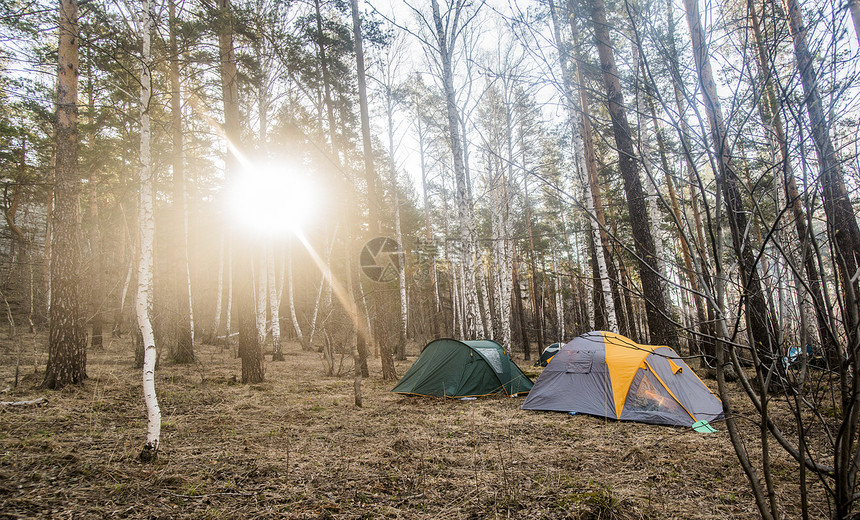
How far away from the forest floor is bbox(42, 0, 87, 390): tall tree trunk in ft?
1.58

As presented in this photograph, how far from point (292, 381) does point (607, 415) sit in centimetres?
634

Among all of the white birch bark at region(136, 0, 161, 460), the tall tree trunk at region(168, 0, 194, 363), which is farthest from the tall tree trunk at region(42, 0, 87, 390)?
the white birch bark at region(136, 0, 161, 460)

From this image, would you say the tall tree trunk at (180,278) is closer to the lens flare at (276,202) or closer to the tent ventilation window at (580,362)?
the lens flare at (276,202)

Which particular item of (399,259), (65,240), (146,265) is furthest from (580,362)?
(399,259)

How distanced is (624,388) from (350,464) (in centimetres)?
407

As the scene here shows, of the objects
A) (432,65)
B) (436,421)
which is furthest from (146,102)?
(432,65)

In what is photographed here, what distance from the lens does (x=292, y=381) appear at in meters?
8.63

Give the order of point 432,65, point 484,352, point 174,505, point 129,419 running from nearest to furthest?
point 174,505 → point 129,419 → point 484,352 → point 432,65

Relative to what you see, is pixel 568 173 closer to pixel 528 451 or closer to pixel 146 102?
pixel 528 451

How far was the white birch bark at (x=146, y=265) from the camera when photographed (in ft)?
11.0

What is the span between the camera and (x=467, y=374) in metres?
7.57

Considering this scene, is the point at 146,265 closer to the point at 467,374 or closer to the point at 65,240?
the point at 65,240

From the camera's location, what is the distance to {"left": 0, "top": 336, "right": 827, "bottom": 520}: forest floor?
279 cm

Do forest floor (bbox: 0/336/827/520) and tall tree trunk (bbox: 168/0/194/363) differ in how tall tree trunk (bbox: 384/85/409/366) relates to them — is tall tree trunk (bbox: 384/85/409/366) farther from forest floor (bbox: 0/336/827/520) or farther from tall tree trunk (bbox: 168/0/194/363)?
forest floor (bbox: 0/336/827/520)
